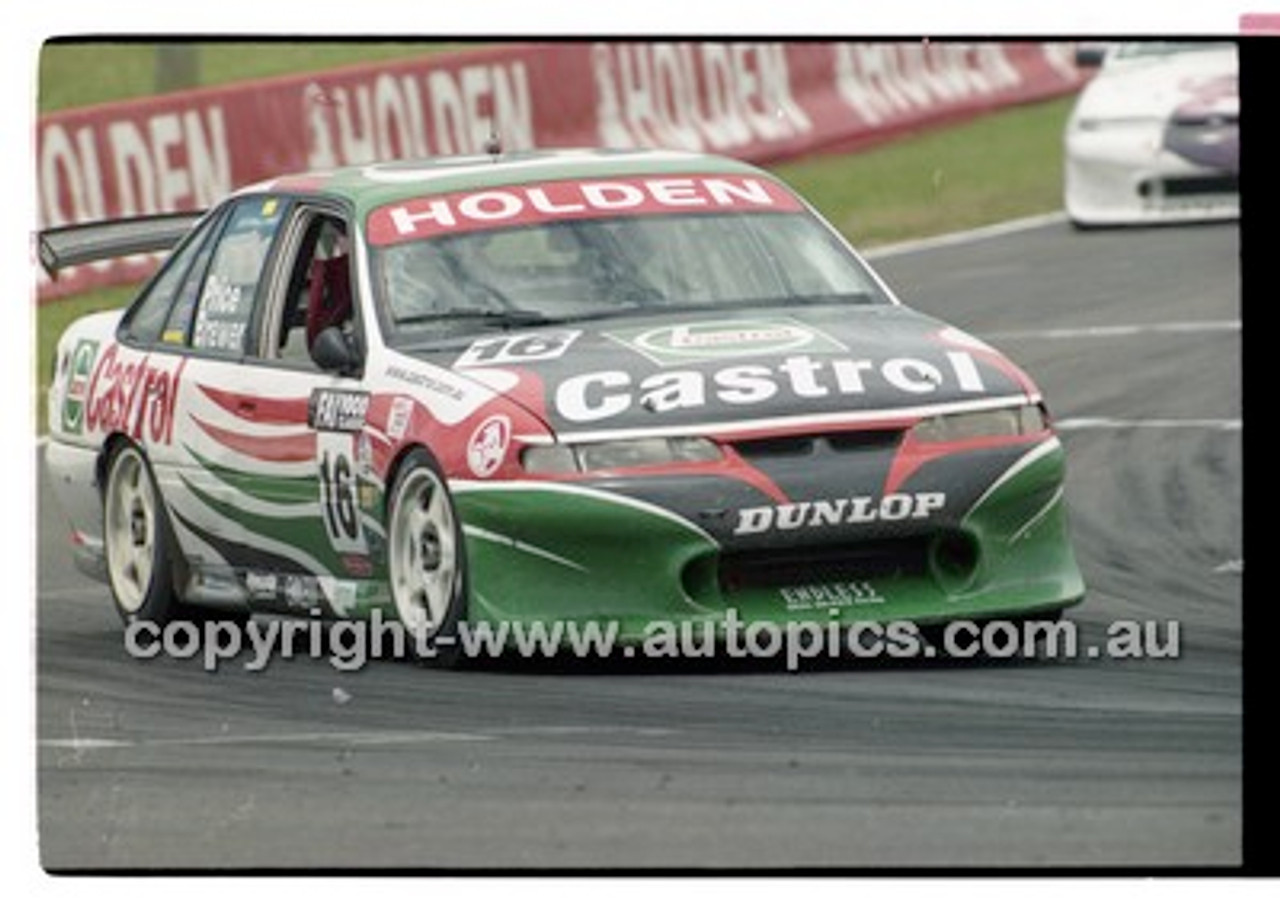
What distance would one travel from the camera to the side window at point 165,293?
16250 mm

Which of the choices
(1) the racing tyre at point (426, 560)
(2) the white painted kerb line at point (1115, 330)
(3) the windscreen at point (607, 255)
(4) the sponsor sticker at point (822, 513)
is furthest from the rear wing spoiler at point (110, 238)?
(2) the white painted kerb line at point (1115, 330)

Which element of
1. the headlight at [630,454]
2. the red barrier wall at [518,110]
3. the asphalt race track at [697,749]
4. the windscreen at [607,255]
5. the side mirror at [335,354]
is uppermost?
the red barrier wall at [518,110]

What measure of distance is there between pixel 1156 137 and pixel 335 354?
1.75m

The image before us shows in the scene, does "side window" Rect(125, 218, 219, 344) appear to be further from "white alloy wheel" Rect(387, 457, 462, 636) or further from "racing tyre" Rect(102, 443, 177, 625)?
"white alloy wheel" Rect(387, 457, 462, 636)

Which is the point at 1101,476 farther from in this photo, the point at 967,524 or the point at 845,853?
the point at 845,853

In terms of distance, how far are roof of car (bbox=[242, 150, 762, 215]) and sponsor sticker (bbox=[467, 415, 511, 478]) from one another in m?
0.60

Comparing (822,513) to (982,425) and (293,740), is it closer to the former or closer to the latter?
(982,425)

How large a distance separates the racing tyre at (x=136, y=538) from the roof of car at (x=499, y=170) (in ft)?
2.15

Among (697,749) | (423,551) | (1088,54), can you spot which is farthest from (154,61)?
(1088,54)

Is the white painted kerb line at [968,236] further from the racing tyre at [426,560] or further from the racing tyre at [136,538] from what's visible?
the racing tyre at [136,538]

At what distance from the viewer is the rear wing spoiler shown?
50.5 ft

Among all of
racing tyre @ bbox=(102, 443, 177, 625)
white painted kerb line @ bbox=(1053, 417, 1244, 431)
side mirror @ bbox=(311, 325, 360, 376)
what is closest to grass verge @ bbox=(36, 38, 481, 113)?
side mirror @ bbox=(311, 325, 360, 376)

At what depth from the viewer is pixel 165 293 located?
16.6m

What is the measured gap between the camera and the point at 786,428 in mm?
15734
